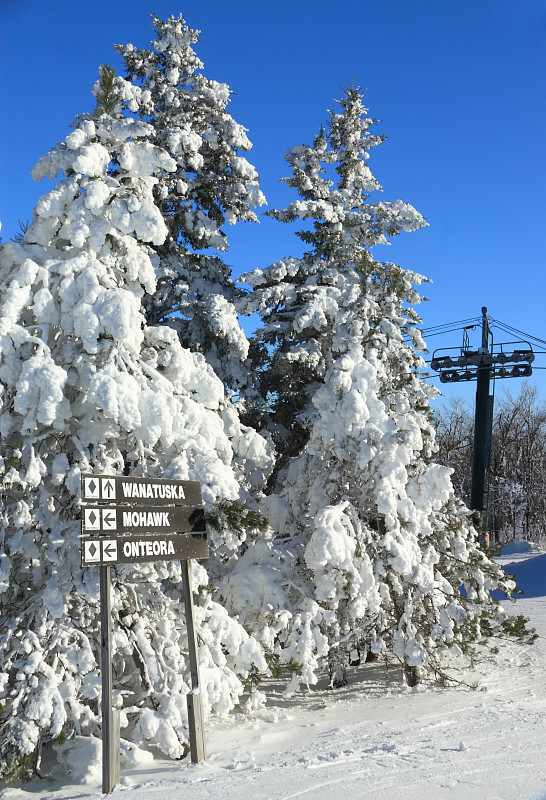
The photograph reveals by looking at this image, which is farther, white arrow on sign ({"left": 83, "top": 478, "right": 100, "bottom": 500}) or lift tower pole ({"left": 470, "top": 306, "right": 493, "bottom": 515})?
lift tower pole ({"left": 470, "top": 306, "right": 493, "bottom": 515})

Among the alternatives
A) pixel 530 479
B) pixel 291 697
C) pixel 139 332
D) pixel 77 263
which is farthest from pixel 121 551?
pixel 530 479

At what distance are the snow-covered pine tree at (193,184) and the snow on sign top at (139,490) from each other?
4.21 m

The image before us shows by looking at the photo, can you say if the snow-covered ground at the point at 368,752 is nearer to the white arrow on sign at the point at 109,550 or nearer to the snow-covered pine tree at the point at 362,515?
the snow-covered pine tree at the point at 362,515

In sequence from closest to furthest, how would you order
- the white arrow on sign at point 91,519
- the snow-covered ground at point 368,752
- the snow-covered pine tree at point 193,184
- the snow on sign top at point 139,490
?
1. the snow-covered ground at point 368,752
2. the white arrow on sign at point 91,519
3. the snow on sign top at point 139,490
4. the snow-covered pine tree at point 193,184

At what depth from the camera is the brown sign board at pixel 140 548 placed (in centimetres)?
525

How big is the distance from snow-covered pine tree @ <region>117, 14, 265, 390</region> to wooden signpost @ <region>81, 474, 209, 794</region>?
4.42 metres

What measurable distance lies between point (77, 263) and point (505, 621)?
22.8 ft

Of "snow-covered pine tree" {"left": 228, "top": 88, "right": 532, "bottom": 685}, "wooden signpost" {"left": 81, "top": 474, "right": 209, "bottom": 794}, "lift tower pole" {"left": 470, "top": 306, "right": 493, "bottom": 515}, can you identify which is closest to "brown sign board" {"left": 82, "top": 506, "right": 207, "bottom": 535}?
"wooden signpost" {"left": 81, "top": 474, "right": 209, "bottom": 794}

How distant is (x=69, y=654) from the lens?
243 inches

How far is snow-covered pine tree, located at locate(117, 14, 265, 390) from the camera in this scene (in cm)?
1073

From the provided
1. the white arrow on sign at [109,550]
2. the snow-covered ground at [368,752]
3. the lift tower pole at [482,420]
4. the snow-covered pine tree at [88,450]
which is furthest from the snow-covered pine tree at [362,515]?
the lift tower pole at [482,420]

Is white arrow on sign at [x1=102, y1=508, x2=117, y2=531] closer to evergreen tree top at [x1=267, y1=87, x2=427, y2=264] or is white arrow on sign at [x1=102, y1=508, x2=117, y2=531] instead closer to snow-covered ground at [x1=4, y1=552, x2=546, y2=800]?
snow-covered ground at [x1=4, y1=552, x2=546, y2=800]

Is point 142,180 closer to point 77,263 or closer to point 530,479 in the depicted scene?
point 77,263

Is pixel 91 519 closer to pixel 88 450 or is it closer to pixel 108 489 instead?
pixel 108 489
